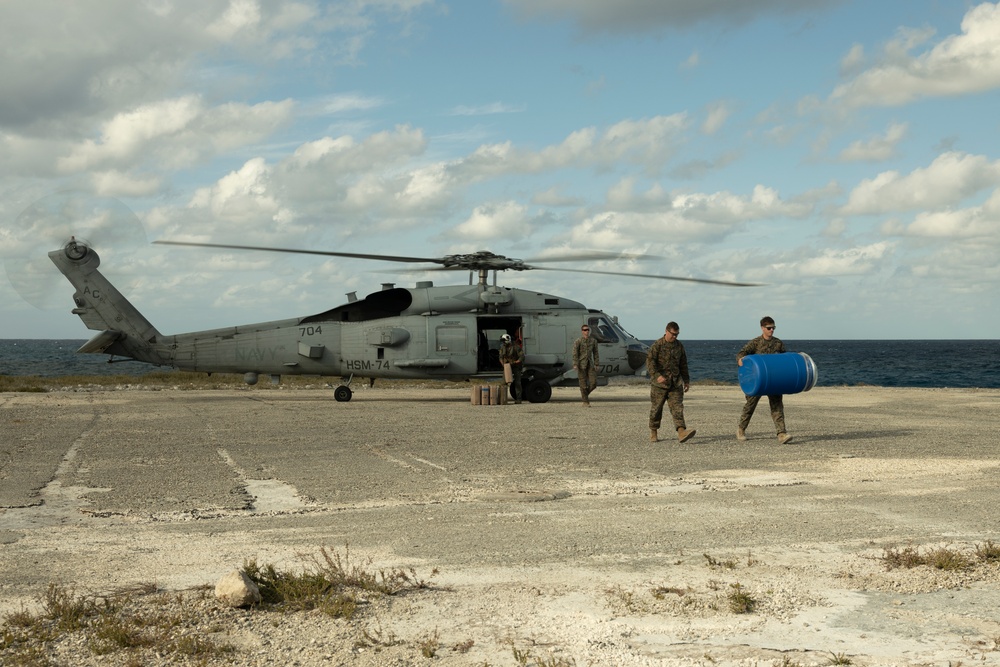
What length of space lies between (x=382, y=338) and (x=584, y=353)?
5.08 metres

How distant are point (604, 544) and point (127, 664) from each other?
11.4 feet

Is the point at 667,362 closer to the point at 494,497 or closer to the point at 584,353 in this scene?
the point at 494,497

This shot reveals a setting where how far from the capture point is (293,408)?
21391mm

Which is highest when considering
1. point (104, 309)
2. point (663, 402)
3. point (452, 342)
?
point (104, 309)

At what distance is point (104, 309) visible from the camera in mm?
23938

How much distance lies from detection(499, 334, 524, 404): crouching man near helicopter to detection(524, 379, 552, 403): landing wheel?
0.17 m

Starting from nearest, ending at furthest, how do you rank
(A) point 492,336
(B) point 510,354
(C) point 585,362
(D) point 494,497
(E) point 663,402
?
(D) point 494,497, (E) point 663,402, (C) point 585,362, (B) point 510,354, (A) point 492,336

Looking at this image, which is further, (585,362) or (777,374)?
(585,362)

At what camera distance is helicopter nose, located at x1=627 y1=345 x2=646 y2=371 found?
24.2 meters

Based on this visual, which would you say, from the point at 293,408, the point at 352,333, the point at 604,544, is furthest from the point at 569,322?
the point at 604,544

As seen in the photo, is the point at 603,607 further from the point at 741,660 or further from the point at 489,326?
the point at 489,326

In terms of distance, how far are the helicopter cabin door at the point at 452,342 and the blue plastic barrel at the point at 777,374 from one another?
1096cm

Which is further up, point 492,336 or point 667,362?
point 492,336

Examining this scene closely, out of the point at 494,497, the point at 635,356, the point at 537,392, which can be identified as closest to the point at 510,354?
the point at 537,392
